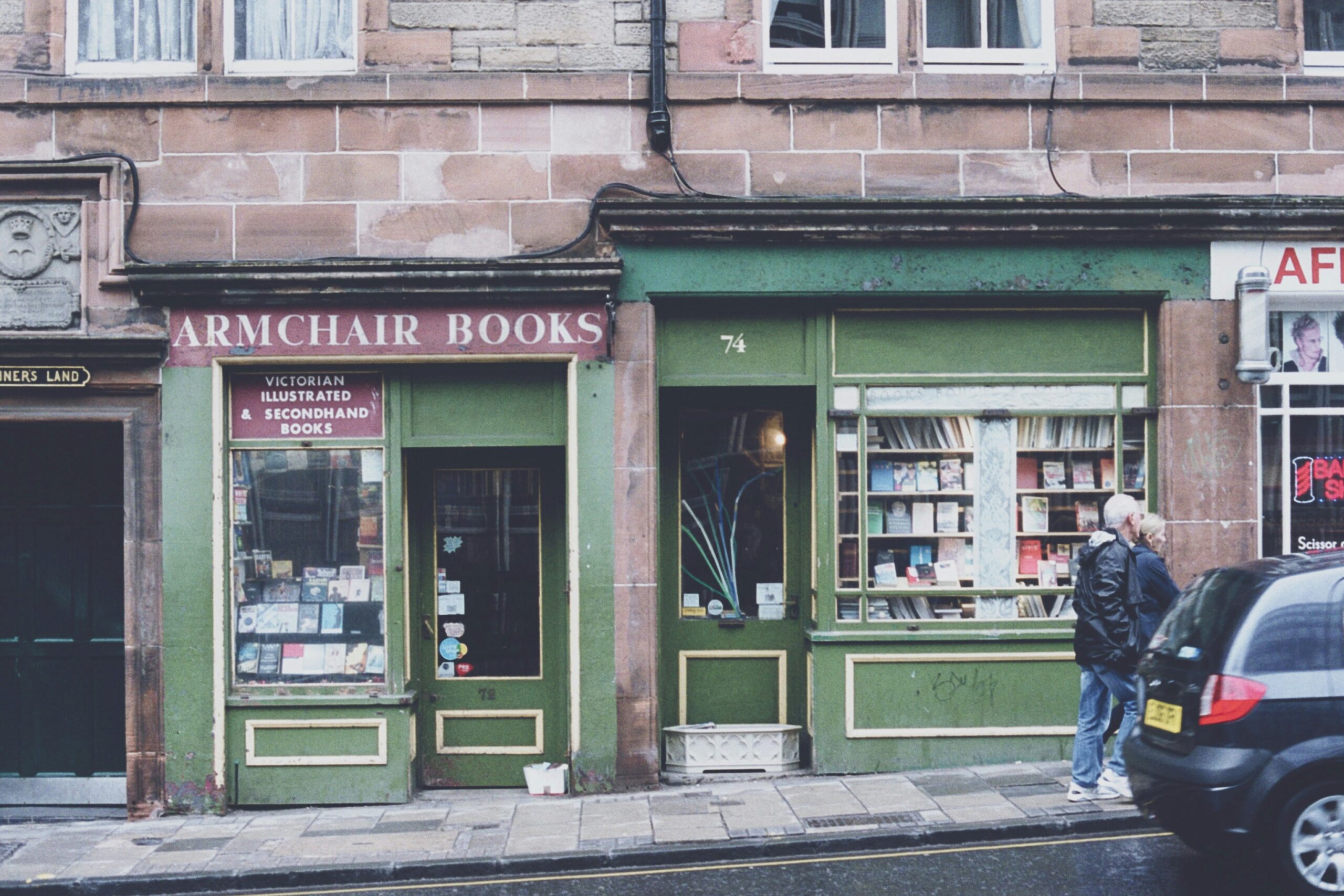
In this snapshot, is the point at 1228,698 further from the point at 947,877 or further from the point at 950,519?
the point at 950,519

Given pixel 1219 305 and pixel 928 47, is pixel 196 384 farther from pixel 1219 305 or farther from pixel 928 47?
pixel 1219 305

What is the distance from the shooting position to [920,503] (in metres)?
9.82

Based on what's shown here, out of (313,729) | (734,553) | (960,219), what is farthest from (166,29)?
(960,219)

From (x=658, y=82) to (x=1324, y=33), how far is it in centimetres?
546

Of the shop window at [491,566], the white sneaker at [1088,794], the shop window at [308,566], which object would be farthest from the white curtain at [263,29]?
the white sneaker at [1088,794]

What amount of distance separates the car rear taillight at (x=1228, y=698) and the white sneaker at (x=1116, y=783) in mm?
2298

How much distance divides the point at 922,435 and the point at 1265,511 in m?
2.76

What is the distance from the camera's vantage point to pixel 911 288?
9492 millimetres

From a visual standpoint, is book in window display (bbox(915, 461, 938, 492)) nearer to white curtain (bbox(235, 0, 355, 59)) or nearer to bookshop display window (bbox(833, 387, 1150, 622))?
bookshop display window (bbox(833, 387, 1150, 622))

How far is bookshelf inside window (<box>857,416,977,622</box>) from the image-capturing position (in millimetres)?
9773

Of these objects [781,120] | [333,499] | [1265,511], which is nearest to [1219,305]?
[1265,511]

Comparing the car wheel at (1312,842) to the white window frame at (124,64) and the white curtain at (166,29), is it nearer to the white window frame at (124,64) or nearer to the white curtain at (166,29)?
the white window frame at (124,64)

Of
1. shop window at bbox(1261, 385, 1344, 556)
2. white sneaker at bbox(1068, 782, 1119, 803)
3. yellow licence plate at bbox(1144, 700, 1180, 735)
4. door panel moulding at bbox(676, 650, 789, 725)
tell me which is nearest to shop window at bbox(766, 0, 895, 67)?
shop window at bbox(1261, 385, 1344, 556)

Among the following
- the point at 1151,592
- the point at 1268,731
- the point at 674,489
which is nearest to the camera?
the point at 1268,731
